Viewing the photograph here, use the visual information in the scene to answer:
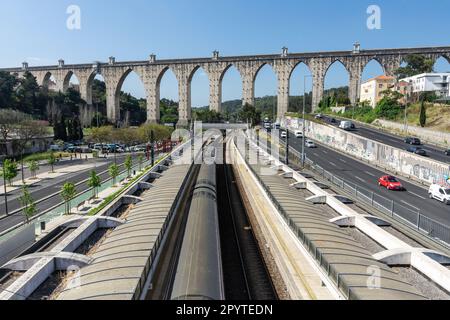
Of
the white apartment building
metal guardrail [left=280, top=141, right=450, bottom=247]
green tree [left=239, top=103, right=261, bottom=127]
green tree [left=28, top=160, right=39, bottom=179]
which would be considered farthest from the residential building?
green tree [left=28, top=160, right=39, bottom=179]

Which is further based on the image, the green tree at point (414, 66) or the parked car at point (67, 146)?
the green tree at point (414, 66)

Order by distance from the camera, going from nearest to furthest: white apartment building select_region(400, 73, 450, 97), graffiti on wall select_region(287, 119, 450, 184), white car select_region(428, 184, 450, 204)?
white car select_region(428, 184, 450, 204), graffiti on wall select_region(287, 119, 450, 184), white apartment building select_region(400, 73, 450, 97)

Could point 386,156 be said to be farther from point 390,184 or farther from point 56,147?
point 56,147

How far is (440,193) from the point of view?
27281mm

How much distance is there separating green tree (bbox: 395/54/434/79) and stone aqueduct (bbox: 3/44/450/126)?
601 cm

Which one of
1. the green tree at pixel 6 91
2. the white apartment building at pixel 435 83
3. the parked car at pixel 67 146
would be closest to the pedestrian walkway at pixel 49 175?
the parked car at pixel 67 146

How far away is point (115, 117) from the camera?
119500 millimetres

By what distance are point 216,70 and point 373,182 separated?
8159 cm

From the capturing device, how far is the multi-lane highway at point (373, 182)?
24797 millimetres

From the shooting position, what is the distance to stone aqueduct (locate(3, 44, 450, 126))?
95.0 metres

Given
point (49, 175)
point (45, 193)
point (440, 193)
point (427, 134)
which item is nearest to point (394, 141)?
point (427, 134)

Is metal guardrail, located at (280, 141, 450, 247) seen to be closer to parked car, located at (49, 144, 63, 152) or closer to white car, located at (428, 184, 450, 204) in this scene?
white car, located at (428, 184, 450, 204)

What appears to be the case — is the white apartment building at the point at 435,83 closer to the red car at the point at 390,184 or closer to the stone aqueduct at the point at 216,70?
the stone aqueduct at the point at 216,70

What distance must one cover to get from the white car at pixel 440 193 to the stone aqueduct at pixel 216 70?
2616 inches
